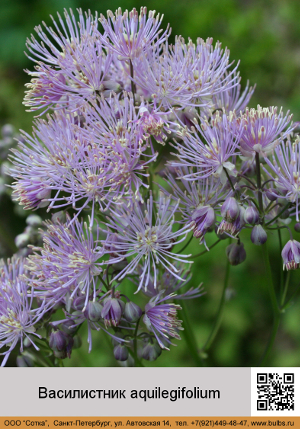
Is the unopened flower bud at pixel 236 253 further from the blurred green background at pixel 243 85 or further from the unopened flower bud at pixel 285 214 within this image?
the blurred green background at pixel 243 85

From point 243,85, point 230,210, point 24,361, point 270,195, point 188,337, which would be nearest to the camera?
point 230,210

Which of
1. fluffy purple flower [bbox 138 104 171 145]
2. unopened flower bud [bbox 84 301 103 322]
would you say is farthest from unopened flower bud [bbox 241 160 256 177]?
unopened flower bud [bbox 84 301 103 322]

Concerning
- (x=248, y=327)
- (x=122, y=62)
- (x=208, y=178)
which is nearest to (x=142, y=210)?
(x=208, y=178)

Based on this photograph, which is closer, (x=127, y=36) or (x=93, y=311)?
(x=93, y=311)

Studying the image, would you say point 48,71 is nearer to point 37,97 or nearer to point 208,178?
point 37,97

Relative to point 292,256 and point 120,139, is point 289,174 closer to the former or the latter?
point 292,256

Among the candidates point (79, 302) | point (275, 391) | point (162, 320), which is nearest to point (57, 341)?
point (79, 302)

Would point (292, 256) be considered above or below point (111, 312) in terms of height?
above
